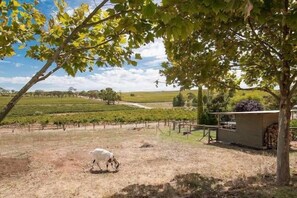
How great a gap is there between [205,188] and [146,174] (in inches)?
135

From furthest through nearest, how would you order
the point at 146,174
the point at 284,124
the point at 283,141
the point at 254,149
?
1. the point at 254,149
2. the point at 146,174
3. the point at 283,141
4. the point at 284,124

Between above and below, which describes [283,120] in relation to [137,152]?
above

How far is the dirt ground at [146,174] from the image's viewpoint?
10.3m

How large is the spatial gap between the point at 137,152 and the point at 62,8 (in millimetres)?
15025

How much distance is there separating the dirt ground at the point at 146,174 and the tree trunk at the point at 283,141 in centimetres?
44

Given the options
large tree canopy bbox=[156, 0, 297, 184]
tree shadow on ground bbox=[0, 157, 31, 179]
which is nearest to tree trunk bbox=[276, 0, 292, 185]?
large tree canopy bbox=[156, 0, 297, 184]

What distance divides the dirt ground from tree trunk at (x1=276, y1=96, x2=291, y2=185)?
1.44 feet

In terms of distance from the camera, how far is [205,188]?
1028 centimetres

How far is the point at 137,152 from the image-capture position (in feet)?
62.3

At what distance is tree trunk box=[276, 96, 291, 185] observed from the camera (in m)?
9.55

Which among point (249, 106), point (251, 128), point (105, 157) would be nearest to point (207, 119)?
point (249, 106)

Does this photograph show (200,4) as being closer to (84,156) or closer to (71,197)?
(71,197)

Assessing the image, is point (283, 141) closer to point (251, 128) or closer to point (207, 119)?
point (251, 128)

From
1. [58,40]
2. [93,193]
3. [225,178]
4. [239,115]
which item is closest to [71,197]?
[93,193]
